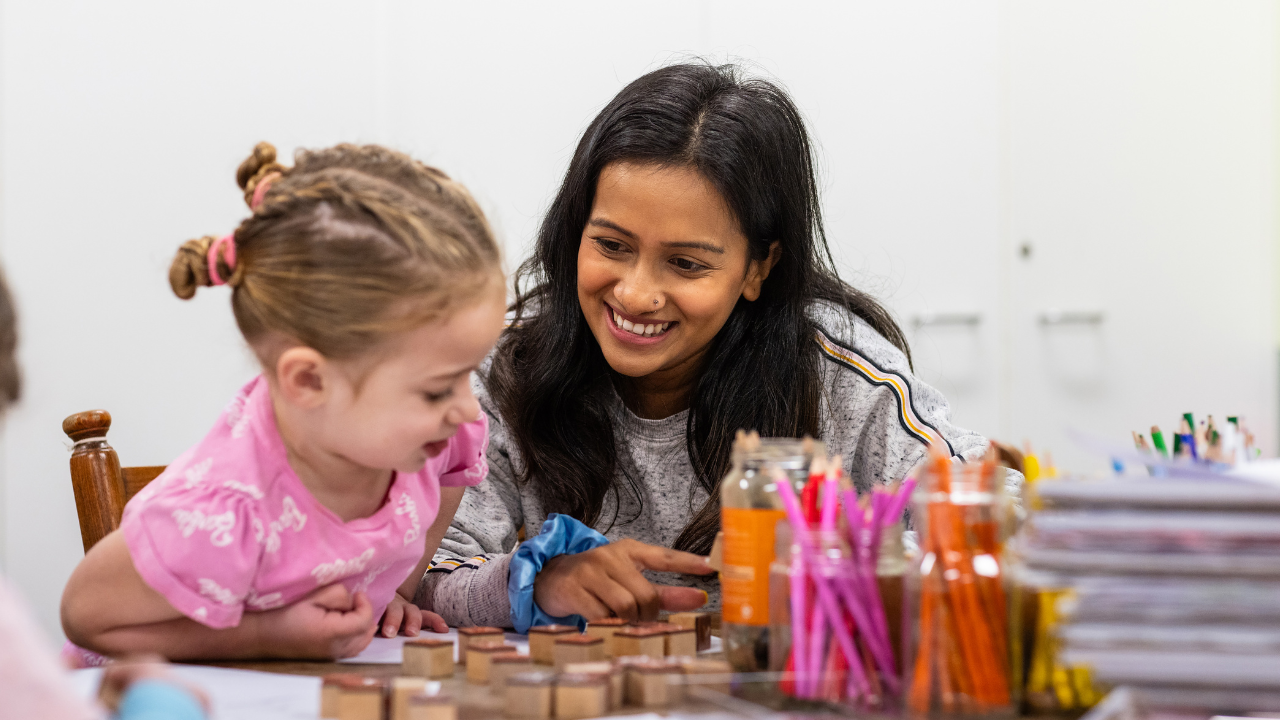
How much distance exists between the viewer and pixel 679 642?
34.7 inches

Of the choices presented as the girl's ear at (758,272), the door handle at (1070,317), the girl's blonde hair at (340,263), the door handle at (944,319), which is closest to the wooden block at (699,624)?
the girl's blonde hair at (340,263)

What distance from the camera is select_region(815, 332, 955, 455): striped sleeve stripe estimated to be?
1.35 meters

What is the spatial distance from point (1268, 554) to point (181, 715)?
595 mm

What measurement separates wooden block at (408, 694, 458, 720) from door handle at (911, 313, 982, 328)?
87.6 inches

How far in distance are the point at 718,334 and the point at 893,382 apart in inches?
9.2

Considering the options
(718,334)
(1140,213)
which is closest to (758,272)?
(718,334)

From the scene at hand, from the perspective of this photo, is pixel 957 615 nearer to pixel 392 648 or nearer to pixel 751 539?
pixel 751 539

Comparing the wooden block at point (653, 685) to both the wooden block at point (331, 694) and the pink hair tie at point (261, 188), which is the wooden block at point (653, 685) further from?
the pink hair tie at point (261, 188)

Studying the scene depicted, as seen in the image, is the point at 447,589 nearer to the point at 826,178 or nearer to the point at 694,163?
the point at 694,163

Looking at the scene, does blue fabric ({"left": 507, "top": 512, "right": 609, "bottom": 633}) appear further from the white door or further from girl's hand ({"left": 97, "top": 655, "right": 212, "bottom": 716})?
the white door

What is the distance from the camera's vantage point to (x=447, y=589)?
1.15 metres

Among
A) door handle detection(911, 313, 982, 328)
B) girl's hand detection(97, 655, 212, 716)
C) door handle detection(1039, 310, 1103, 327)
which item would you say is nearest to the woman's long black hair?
girl's hand detection(97, 655, 212, 716)

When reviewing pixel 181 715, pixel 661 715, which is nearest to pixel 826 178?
pixel 661 715

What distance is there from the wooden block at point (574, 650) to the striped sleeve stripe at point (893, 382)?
2.00 ft
